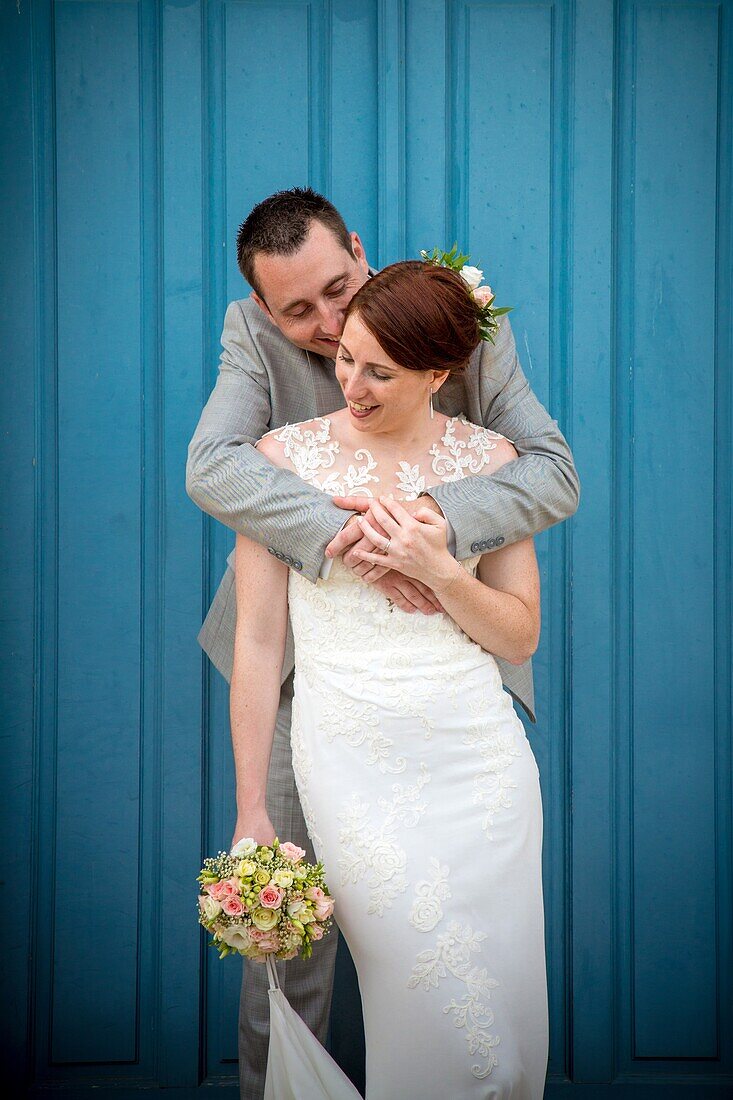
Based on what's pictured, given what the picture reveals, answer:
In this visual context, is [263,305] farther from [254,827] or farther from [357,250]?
[254,827]

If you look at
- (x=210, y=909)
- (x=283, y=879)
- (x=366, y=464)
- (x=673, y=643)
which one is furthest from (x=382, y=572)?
(x=673, y=643)

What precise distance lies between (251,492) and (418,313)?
56 centimetres

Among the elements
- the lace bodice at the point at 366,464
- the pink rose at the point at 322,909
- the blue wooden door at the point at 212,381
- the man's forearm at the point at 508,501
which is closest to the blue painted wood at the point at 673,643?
the blue wooden door at the point at 212,381

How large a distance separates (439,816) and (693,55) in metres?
2.59

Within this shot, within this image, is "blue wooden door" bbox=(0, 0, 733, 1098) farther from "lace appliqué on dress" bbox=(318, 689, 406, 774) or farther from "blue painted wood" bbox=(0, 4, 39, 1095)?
"lace appliqué on dress" bbox=(318, 689, 406, 774)

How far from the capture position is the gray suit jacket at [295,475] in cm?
240

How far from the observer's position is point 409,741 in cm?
237

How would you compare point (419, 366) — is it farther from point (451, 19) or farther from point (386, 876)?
point (451, 19)

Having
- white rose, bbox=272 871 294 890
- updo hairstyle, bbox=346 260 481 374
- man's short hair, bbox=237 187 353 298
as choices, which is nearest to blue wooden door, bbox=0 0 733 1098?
man's short hair, bbox=237 187 353 298

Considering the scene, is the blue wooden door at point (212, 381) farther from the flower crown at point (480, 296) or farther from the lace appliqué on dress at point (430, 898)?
the lace appliqué on dress at point (430, 898)

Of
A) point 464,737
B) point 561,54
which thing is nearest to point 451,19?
point 561,54

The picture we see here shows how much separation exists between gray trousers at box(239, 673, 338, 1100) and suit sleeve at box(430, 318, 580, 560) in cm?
74

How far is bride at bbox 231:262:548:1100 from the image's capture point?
227 cm

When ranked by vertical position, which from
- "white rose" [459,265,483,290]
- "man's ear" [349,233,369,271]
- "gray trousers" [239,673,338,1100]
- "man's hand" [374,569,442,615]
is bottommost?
"gray trousers" [239,673,338,1100]
